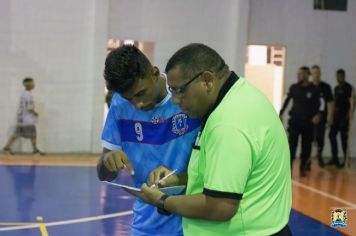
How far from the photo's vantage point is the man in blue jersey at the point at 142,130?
245 cm

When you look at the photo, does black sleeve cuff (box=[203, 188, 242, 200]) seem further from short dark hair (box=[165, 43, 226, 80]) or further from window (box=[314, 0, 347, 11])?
window (box=[314, 0, 347, 11])

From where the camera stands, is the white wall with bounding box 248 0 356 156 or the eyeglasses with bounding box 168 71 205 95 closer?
the eyeglasses with bounding box 168 71 205 95

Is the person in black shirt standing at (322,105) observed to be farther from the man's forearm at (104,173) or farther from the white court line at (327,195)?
the man's forearm at (104,173)

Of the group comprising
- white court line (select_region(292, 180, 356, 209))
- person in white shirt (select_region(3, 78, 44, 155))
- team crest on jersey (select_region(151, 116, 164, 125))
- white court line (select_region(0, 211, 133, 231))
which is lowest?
white court line (select_region(292, 180, 356, 209))

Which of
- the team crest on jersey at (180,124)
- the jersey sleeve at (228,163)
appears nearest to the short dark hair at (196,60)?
the jersey sleeve at (228,163)

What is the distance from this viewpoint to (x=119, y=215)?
23.0ft

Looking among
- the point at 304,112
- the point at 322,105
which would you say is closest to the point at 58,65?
the point at 304,112

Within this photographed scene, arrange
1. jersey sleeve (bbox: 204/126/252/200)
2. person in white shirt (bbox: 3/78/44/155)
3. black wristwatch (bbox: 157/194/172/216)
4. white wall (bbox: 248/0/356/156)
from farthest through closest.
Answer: white wall (bbox: 248/0/356/156) → person in white shirt (bbox: 3/78/44/155) → black wristwatch (bbox: 157/194/172/216) → jersey sleeve (bbox: 204/126/252/200)

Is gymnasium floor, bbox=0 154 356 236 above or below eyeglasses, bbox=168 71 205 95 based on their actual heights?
below

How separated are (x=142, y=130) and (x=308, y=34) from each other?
38.1 ft

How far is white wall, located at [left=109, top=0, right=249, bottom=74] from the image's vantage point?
12609mm

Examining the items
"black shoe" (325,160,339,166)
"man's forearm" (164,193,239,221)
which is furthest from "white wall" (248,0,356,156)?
"man's forearm" (164,193,239,221)

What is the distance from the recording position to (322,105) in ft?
35.5

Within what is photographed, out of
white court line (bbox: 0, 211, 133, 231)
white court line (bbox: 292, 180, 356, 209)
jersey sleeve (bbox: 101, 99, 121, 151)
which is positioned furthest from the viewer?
white court line (bbox: 292, 180, 356, 209)
